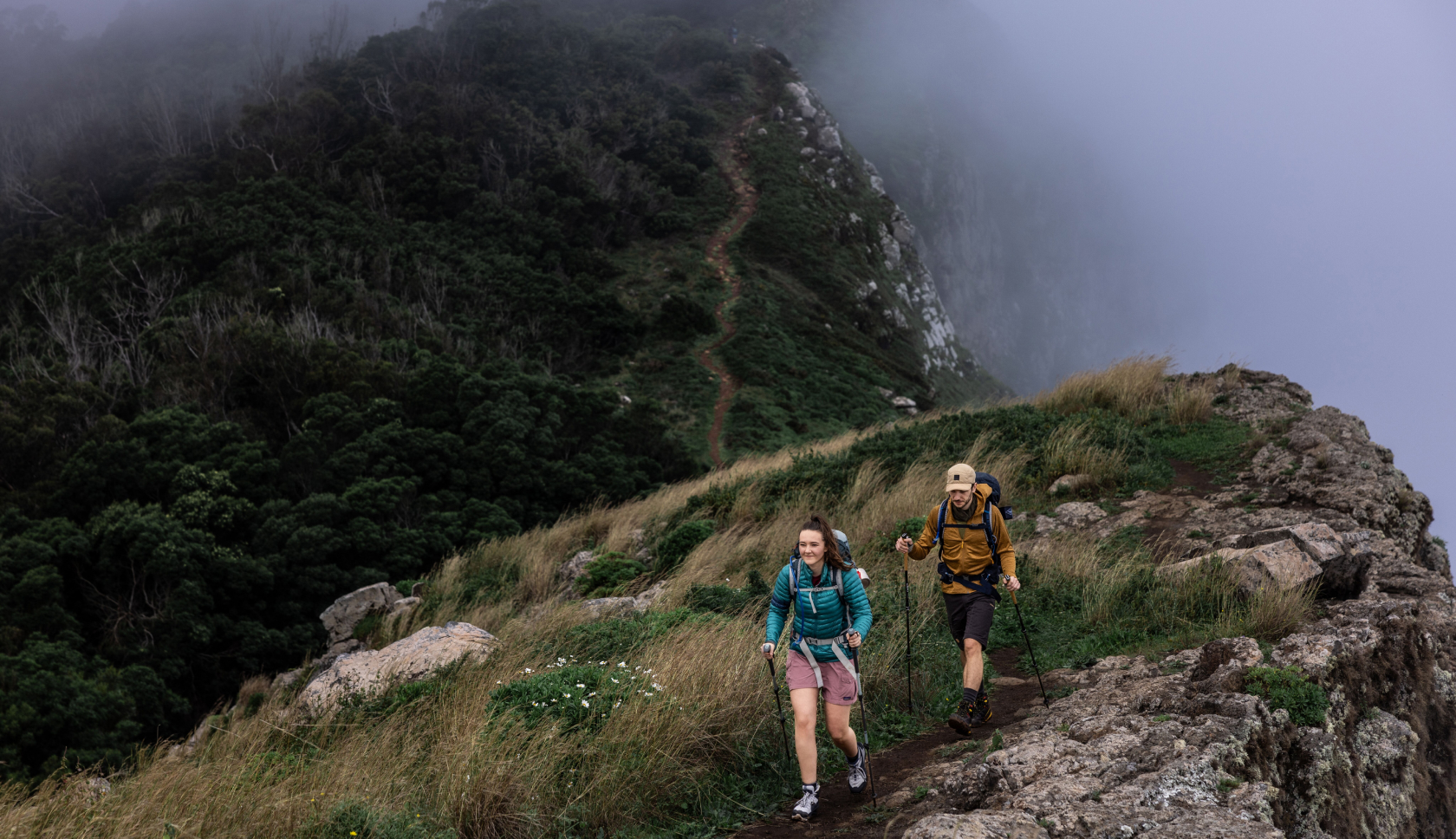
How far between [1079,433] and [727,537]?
5.56m

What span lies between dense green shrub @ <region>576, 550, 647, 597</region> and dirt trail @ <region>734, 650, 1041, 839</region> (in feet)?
18.7

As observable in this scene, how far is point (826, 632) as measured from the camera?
4.44m

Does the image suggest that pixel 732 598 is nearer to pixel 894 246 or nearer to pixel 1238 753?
pixel 1238 753

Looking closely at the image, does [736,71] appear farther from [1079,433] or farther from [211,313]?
[1079,433]

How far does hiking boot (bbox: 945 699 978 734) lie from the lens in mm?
4992

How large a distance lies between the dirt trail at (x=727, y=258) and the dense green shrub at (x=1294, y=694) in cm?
2329

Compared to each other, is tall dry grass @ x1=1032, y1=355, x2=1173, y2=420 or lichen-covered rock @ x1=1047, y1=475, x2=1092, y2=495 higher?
tall dry grass @ x1=1032, y1=355, x2=1173, y2=420

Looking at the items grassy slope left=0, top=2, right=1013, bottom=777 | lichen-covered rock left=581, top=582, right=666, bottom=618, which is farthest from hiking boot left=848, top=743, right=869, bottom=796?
grassy slope left=0, top=2, right=1013, bottom=777

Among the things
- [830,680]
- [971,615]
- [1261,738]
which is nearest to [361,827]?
[830,680]

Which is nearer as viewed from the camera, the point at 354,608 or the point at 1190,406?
the point at 1190,406

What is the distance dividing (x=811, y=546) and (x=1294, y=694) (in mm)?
2488

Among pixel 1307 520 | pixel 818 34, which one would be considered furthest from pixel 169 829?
pixel 818 34

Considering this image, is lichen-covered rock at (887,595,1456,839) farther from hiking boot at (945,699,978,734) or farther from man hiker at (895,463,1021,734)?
man hiker at (895,463,1021,734)

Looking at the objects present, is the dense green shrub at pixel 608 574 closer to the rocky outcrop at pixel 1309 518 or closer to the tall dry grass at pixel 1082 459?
the rocky outcrop at pixel 1309 518
